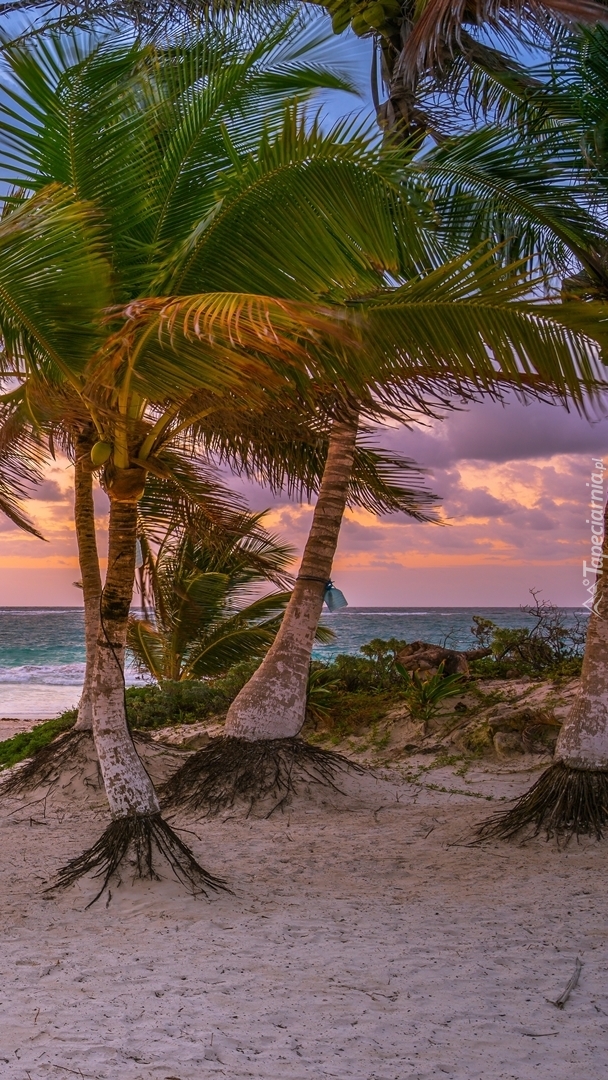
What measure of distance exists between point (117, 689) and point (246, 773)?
2261 mm

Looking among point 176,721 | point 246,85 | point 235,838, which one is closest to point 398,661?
point 176,721

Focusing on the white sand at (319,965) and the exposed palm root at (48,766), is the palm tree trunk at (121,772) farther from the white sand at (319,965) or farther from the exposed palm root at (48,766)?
the exposed palm root at (48,766)

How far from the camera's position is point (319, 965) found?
14.3 feet

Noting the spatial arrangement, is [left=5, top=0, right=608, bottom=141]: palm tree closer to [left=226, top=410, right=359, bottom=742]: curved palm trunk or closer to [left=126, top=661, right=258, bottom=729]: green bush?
[left=226, top=410, right=359, bottom=742]: curved palm trunk

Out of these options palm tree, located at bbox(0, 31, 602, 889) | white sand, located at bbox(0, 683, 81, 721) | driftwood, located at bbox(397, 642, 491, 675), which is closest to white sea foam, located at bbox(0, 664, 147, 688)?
white sand, located at bbox(0, 683, 81, 721)

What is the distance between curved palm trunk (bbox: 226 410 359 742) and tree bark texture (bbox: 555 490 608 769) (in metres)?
2.55

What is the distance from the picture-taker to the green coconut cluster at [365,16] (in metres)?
8.80

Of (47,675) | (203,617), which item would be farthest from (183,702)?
(47,675)

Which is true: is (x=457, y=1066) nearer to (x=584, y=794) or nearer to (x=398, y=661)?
(x=584, y=794)

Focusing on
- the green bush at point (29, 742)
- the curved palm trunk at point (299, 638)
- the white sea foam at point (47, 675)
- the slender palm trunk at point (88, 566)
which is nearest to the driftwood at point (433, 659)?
the curved palm trunk at point (299, 638)

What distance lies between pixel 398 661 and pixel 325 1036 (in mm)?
8339

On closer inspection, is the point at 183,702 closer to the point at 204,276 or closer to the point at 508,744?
the point at 508,744

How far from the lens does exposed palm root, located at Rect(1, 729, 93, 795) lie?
27.7 ft

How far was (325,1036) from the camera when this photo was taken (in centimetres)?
364
